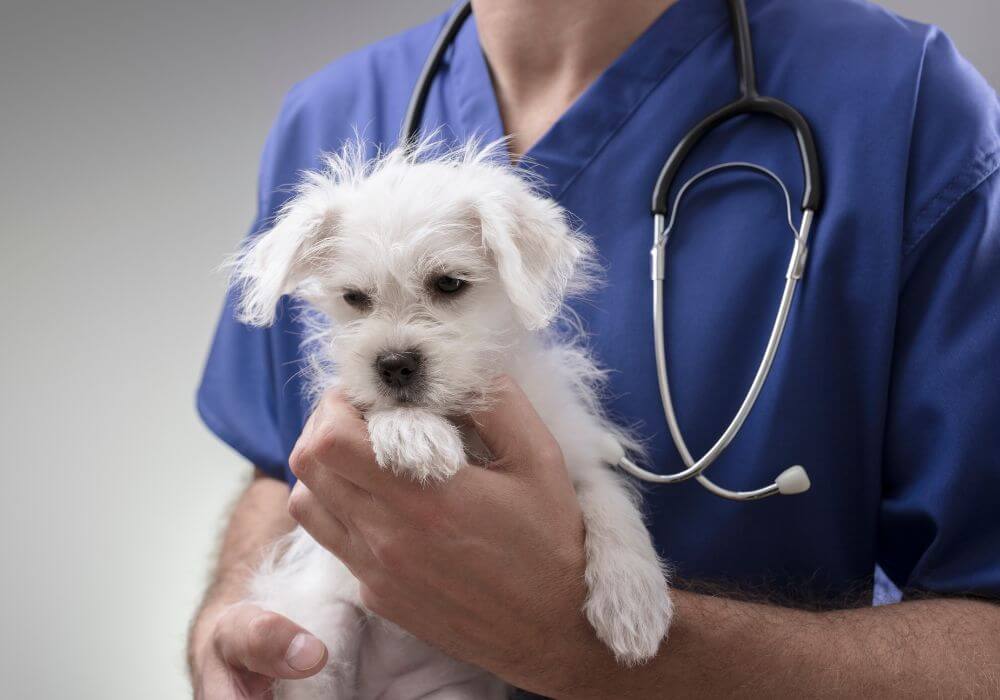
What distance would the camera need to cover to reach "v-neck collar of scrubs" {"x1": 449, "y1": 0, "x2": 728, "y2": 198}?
1578 millimetres

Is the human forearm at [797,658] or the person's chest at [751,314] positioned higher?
the person's chest at [751,314]

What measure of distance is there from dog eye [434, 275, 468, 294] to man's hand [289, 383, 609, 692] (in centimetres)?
18

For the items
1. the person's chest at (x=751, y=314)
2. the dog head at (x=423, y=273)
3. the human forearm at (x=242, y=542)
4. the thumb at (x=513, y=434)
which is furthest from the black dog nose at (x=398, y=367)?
the human forearm at (x=242, y=542)

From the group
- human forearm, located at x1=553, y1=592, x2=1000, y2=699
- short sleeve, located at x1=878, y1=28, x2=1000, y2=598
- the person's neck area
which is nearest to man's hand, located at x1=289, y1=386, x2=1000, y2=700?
human forearm, located at x1=553, y1=592, x2=1000, y2=699

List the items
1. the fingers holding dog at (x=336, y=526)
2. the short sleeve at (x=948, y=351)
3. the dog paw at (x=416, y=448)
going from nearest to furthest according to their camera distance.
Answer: the dog paw at (x=416, y=448), the fingers holding dog at (x=336, y=526), the short sleeve at (x=948, y=351)

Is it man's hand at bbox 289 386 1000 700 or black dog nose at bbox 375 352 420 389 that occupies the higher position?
black dog nose at bbox 375 352 420 389

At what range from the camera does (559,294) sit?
1333mm

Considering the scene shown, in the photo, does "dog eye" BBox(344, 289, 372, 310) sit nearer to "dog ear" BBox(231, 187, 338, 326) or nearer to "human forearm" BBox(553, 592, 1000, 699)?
"dog ear" BBox(231, 187, 338, 326)

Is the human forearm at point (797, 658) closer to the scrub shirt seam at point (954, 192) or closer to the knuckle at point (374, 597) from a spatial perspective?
the knuckle at point (374, 597)

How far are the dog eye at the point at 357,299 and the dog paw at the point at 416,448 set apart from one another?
23cm

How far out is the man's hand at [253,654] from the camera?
4.05 feet

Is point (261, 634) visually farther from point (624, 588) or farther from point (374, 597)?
point (624, 588)

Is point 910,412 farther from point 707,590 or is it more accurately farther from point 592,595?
point 592,595

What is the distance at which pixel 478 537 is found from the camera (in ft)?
3.80
